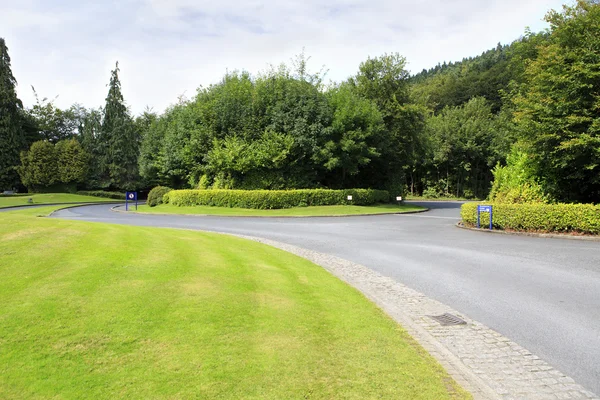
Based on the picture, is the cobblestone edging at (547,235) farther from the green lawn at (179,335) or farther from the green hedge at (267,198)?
the green hedge at (267,198)

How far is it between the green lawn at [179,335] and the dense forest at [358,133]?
15.8 meters

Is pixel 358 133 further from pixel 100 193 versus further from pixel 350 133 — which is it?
pixel 100 193

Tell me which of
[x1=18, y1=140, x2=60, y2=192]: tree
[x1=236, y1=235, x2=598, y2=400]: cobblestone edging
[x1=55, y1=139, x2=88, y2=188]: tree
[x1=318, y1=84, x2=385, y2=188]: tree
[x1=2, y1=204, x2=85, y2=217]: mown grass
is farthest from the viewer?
[x1=55, y1=139, x2=88, y2=188]: tree

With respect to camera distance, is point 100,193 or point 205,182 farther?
point 100,193

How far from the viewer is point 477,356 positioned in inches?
187

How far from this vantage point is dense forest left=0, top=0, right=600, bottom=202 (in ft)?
59.8

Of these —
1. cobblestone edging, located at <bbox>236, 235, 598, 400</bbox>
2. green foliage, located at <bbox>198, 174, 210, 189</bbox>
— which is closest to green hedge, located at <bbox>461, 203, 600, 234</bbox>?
cobblestone edging, located at <bbox>236, 235, 598, 400</bbox>

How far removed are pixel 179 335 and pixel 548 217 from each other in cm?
1629

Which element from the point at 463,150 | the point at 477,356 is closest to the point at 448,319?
the point at 477,356

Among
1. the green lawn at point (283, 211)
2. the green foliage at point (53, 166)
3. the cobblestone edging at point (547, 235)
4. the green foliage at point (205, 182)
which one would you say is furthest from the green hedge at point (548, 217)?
the green foliage at point (53, 166)

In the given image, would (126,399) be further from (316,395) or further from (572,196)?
(572,196)

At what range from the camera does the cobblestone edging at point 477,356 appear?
3863mm

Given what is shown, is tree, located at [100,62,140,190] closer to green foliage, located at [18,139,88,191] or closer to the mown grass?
green foliage, located at [18,139,88,191]

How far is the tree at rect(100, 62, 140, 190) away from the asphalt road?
5147cm
